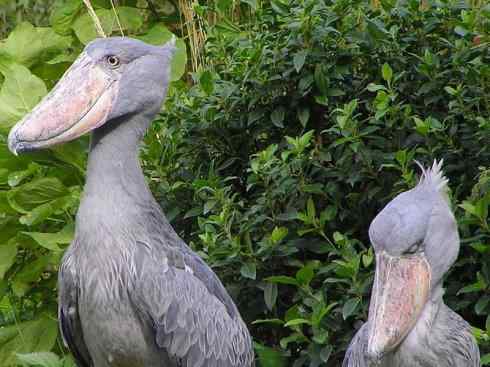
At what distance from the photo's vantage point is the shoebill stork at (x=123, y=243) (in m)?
3.90

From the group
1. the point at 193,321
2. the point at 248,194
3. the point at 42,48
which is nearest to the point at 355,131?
the point at 248,194

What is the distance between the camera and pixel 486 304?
4.30m

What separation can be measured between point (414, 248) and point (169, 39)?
9.21 feet

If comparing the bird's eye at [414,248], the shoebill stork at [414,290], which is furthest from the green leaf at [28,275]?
the bird's eye at [414,248]

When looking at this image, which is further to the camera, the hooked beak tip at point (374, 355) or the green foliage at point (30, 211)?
the green foliage at point (30, 211)

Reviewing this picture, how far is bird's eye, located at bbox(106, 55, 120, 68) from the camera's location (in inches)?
157

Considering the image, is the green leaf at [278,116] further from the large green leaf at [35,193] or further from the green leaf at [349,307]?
the large green leaf at [35,193]

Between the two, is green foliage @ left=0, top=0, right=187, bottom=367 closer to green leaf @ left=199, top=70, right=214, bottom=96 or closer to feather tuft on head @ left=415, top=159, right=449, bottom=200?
green leaf @ left=199, top=70, right=214, bottom=96

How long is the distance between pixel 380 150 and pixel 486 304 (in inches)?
29.4

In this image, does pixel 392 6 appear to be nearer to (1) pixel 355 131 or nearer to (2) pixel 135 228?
(1) pixel 355 131

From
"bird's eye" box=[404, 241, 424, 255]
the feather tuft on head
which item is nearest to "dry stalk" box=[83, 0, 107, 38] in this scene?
the feather tuft on head

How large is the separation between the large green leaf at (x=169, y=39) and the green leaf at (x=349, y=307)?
5.81 ft

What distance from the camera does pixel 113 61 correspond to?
4008mm

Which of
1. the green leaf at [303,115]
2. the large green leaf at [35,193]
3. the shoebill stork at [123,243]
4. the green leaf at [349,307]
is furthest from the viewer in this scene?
the large green leaf at [35,193]
